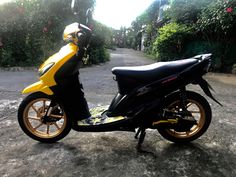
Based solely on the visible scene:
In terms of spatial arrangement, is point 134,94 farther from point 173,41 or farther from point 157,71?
point 173,41

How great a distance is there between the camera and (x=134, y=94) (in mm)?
2686

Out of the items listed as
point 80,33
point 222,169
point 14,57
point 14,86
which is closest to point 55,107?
point 80,33

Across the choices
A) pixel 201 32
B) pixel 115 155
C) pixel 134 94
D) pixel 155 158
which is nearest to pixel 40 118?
pixel 115 155

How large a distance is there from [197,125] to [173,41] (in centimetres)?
741

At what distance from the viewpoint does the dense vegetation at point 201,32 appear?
7952 millimetres

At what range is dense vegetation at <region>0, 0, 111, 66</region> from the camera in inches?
349

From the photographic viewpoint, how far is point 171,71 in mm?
2613

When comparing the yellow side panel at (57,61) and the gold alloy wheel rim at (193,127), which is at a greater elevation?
the yellow side panel at (57,61)

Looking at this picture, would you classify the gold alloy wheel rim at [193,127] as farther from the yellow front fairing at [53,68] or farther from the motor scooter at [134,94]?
the yellow front fairing at [53,68]

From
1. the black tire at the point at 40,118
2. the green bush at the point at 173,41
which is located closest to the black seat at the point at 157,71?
the black tire at the point at 40,118

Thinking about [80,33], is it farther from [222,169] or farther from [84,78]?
[84,78]

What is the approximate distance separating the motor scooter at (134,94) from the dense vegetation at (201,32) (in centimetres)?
585

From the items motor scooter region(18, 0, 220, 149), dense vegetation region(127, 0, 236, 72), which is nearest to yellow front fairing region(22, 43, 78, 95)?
motor scooter region(18, 0, 220, 149)

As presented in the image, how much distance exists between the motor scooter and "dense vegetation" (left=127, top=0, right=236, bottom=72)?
231 inches
